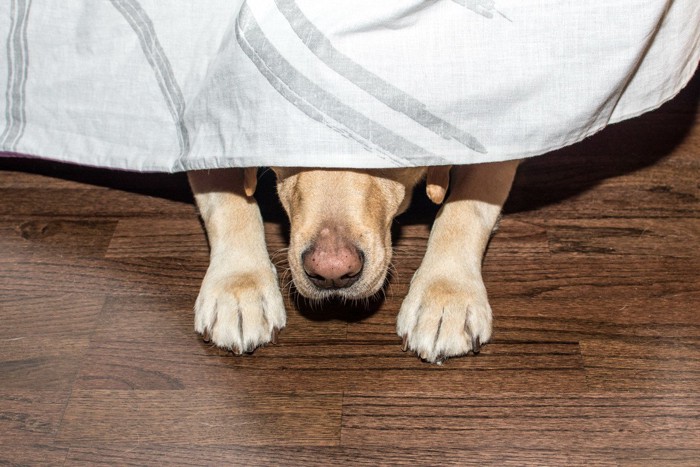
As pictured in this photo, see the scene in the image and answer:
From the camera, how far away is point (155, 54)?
2613 millimetres

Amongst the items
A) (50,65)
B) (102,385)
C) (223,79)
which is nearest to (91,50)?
(50,65)

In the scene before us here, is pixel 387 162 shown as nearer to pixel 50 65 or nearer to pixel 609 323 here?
pixel 609 323

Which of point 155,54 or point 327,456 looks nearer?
point 327,456

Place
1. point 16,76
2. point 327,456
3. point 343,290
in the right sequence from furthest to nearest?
1. point 16,76
2. point 343,290
3. point 327,456

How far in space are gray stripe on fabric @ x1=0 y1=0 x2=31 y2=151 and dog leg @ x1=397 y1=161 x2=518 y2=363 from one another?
4.68 feet

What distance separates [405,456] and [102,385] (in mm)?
817

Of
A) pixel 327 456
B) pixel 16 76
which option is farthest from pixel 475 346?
pixel 16 76

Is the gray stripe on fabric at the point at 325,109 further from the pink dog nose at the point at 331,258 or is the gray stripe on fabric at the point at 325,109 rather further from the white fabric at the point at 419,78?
the pink dog nose at the point at 331,258

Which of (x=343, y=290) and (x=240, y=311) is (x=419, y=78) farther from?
(x=240, y=311)

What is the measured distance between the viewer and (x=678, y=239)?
2623 millimetres

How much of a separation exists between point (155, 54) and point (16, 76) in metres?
0.59

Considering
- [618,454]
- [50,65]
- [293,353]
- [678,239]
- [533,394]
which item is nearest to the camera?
[618,454]

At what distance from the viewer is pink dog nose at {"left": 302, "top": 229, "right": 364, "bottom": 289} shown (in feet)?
7.11

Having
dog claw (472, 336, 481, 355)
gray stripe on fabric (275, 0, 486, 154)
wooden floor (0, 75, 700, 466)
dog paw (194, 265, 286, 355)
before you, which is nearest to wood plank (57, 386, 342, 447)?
wooden floor (0, 75, 700, 466)
